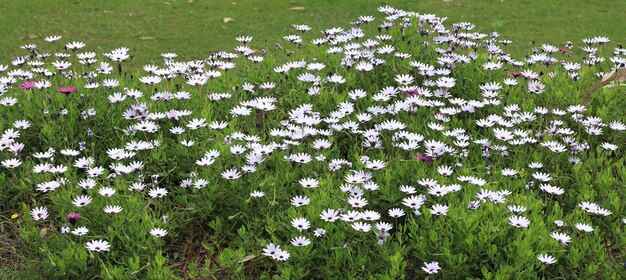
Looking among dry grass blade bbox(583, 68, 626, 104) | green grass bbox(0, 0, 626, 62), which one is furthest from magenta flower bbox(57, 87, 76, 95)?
green grass bbox(0, 0, 626, 62)

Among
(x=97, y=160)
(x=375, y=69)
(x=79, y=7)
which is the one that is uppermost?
(x=375, y=69)

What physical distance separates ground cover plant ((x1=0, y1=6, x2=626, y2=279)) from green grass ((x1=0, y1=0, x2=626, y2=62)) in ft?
14.0

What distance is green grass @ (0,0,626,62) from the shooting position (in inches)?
402

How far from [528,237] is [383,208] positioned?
2.70 feet

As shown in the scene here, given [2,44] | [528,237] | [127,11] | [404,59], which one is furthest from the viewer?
[127,11]

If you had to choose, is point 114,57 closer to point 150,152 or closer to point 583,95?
point 150,152

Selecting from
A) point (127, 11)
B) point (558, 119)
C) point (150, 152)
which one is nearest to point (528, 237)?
point (558, 119)

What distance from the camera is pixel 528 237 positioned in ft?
11.7

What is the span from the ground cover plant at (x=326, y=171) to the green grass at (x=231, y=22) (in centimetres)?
428

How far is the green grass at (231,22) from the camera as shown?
10203 millimetres

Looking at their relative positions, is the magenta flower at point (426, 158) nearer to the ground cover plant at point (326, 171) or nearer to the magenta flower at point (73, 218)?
the ground cover plant at point (326, 171)

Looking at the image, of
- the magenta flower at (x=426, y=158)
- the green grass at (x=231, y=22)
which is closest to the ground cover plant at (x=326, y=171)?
the magenta flower at (x=426, y=158)

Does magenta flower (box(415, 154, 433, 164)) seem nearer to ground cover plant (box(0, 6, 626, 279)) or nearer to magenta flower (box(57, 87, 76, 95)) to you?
ground cover plant (box(0, 6, 626, 279))

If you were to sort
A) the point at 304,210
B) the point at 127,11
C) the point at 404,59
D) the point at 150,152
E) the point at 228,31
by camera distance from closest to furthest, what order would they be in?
the point at 304,210
the point at 150,152
the point at 404,59
the point at 228,31
the point at 127,11
